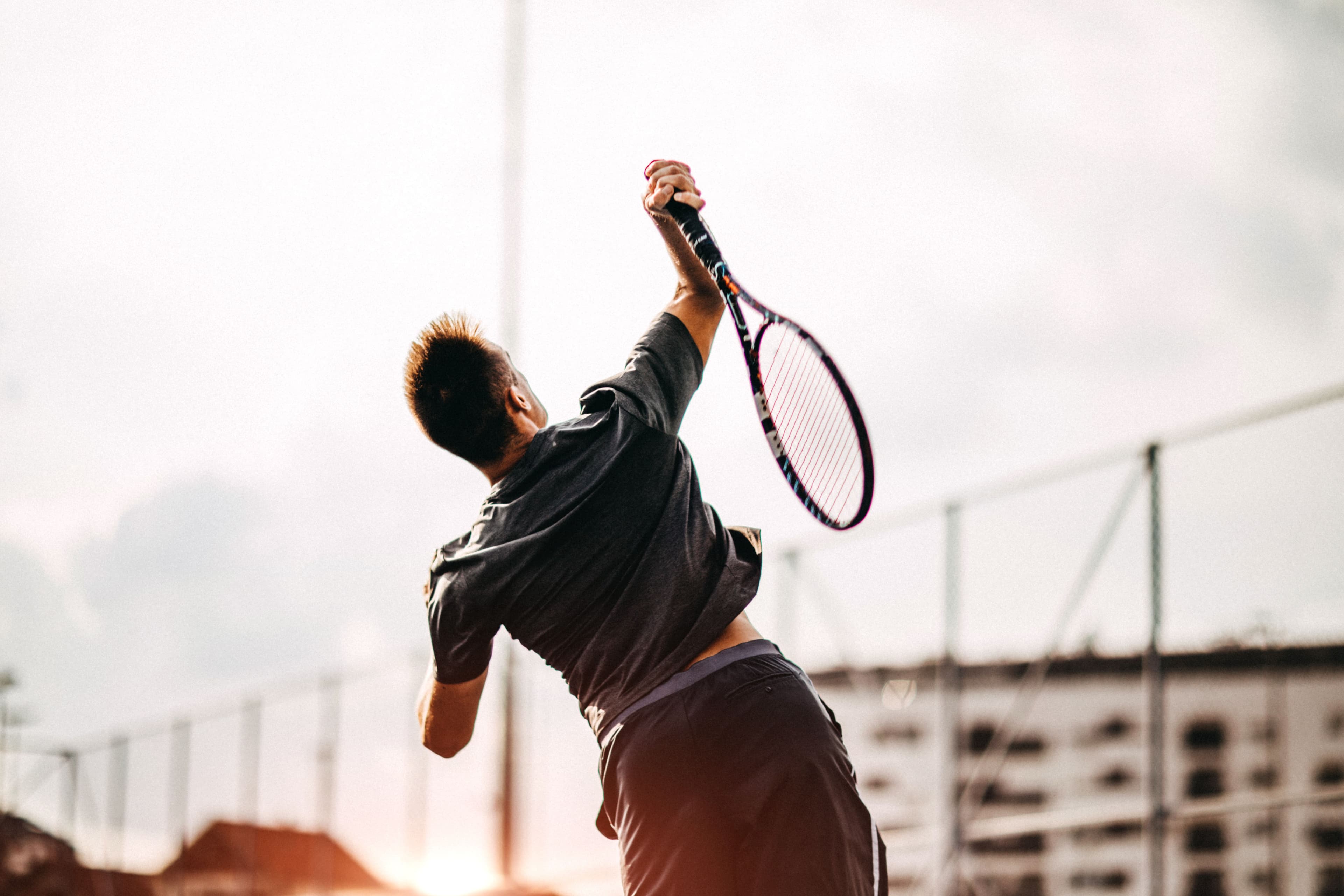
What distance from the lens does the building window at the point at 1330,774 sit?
34.7 m

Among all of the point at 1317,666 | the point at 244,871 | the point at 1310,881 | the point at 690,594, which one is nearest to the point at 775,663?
the point at 690,594

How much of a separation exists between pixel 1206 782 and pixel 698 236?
59.8 metres

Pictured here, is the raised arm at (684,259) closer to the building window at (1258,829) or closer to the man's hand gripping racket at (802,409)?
the man's hand gripping racket at (802,409)

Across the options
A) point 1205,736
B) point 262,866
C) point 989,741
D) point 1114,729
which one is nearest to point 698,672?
point 262,866

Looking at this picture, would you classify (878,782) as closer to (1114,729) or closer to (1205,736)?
(1114,729)

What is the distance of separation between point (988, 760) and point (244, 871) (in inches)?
537

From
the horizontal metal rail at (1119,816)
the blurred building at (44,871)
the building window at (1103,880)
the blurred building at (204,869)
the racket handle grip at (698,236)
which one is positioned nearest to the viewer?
the racket handle grip at (698,236)

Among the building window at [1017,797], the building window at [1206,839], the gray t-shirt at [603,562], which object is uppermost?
the gray t-shirt at [603,562]

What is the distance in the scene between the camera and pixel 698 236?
8.54 feet

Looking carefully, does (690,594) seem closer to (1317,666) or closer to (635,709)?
(635,709)

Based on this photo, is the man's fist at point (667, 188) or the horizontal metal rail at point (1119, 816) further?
the horizontal metal rail at point (1119, 816)

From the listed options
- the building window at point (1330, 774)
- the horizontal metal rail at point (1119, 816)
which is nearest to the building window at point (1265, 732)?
the building window at point (1330, 774)

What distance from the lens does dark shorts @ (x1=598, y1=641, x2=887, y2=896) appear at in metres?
2.16

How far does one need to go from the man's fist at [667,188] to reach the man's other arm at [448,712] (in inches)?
40.4
